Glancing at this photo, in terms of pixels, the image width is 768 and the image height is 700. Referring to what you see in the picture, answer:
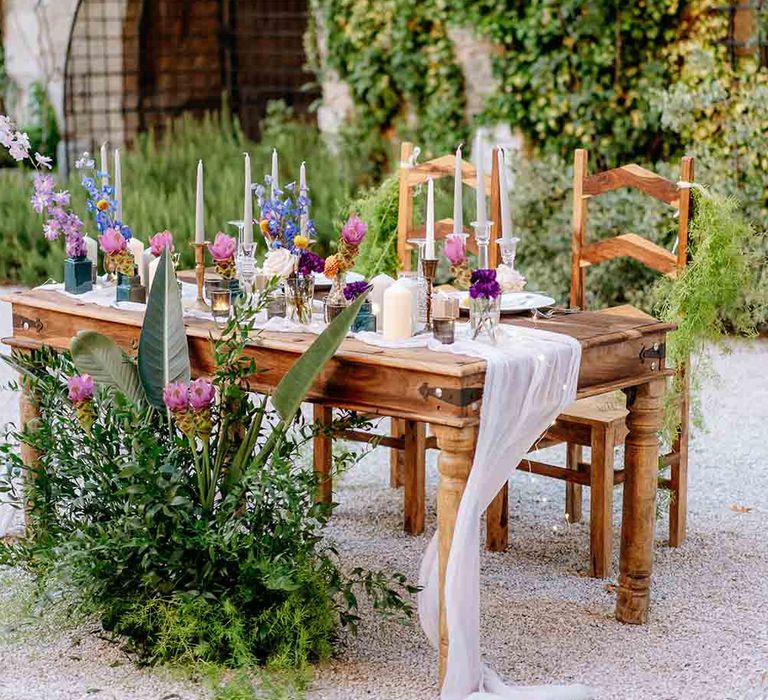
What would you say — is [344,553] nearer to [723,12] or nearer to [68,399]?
[68,399]

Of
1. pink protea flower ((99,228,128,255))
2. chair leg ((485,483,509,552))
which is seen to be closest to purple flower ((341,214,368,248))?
pink protea flower ((99,228,128,255))

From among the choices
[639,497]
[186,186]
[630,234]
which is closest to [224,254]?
[639,497]

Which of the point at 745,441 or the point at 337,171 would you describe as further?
the point at 337,171

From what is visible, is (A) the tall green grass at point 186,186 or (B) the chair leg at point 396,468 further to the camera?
(A) the tall green grass at point 186,186

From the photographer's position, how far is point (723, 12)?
25.0 feet

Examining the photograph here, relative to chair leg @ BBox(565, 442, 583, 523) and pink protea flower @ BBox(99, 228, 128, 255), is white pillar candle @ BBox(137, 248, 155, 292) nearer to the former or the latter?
pink protea flower @ BBox(99, 228, 128, 255)

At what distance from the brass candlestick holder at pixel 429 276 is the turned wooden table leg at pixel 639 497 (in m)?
0.55

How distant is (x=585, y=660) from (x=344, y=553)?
100cm

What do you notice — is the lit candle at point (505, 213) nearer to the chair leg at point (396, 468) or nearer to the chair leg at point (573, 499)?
the chair leg at point (573, 499)

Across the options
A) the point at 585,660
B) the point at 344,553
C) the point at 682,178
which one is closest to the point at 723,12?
the point at 682,178

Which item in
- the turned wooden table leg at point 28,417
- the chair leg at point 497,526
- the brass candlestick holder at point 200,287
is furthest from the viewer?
the chair leg at point 497,526

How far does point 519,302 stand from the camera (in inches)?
143

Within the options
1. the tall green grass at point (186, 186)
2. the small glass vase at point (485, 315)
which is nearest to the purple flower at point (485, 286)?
the small glass vase at point (485, 315)

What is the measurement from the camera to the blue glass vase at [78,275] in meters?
3.85
